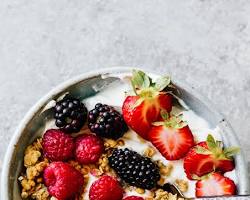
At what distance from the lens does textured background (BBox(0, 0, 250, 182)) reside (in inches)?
70.4

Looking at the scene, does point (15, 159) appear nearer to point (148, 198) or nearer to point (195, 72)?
point (148, 198)

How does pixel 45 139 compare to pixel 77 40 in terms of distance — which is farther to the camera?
pixel 77 40

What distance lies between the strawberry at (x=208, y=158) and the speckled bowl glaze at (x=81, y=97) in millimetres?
18

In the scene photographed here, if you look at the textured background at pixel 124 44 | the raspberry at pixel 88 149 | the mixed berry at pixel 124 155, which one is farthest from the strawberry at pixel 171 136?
the textured background at pixel 124 44

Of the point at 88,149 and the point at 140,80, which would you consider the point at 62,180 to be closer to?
the point at 88,149

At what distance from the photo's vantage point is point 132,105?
1.46 metres

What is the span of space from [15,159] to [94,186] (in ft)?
0.55

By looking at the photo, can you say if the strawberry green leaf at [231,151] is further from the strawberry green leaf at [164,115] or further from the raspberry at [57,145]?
the raspberry at [57,145]

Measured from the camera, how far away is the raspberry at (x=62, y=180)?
1.45 metres

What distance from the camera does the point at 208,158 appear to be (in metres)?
1.46

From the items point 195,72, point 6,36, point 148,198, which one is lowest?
point 148,198

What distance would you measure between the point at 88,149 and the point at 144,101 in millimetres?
144

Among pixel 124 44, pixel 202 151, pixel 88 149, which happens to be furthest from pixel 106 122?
pixel 124 44

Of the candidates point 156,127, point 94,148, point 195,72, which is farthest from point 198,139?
point 195,72
